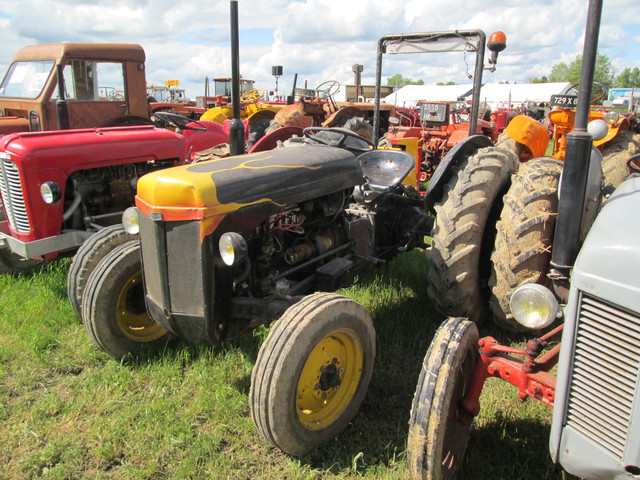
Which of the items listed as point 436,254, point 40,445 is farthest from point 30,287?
point 436,254

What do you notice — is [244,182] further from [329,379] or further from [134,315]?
[134,315]

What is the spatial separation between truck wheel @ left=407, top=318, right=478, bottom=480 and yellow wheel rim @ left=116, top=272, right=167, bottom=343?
2017 mm

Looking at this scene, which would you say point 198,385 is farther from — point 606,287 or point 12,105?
point 12,105

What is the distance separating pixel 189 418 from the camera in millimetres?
2656

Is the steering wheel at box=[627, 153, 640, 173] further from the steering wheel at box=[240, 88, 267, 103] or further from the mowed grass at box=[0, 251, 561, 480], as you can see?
the steering wheel at box=[240, 88, 267, 103]

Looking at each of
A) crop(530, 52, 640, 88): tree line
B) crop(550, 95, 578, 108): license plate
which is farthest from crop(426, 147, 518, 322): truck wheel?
crop(530, 52, 640, 88): tree line

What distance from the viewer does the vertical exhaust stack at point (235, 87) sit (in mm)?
3605

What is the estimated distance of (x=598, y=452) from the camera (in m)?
1.54

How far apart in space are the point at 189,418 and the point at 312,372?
2.56 feet

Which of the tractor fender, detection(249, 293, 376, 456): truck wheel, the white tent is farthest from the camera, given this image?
the white tent

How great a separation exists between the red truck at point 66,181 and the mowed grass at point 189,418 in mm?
781

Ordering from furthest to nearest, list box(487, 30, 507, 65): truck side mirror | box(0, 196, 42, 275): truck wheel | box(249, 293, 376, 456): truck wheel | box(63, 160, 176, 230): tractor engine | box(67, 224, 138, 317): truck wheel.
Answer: box(487, 30, 507, 65): truck side mirror → box(0, 196, 42, 275): truck wheel → box(63, 160, 176, 230): tractor engine → box(67, 224, 138, 317): truck wheel → box(249, 293, 376, 456): truck wheel

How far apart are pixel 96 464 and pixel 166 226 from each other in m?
1.17

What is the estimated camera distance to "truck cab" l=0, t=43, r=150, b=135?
19.8ft
